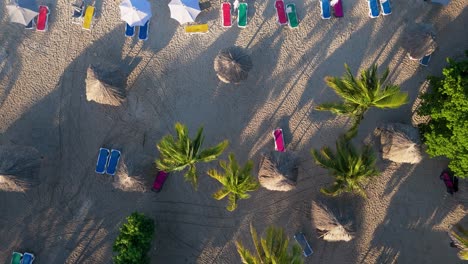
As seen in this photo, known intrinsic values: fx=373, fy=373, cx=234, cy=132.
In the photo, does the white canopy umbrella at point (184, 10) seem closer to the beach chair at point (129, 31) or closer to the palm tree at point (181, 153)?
the beach chair at point (129, 31)

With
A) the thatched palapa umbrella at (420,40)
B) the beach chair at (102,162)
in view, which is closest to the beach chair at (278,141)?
the thatched palapa umbrella at (420,40)

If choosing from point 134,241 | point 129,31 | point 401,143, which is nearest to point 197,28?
point 129,31

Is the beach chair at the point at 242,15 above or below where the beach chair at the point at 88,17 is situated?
above

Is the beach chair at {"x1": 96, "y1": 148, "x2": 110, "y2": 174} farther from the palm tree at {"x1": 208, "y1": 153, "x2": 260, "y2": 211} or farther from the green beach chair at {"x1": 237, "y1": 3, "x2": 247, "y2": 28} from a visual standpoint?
the green beach chair at {"x1": 237, "y1": 3, "x2": 247, "y2": 28}

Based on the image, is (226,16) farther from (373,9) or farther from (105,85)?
(373,9)

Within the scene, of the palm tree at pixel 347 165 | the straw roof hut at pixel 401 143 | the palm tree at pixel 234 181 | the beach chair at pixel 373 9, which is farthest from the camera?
the beach chair at pixel 373 9

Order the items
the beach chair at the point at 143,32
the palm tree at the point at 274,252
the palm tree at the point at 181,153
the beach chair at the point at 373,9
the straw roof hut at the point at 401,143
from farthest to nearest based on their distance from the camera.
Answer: the beach chair at the point at 373,9 < the beach chair at the point at 143,32 < the straw roof hut at the point at 401,143 < the palm tree at the point at 181,153 < the palm tree at the point at 274,252

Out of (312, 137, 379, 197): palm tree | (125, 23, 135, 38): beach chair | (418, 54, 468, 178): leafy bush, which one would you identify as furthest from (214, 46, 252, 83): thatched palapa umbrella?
(418, 54, 468, 178): leafy bush

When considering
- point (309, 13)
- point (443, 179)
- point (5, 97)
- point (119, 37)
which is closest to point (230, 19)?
point (309, 13)
